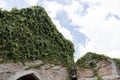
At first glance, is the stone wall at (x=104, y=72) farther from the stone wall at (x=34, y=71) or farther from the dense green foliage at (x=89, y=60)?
the stone wall at (x=34, y=71)

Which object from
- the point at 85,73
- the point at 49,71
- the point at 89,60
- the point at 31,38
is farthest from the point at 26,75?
the point at 89,60

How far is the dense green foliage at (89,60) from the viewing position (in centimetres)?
971

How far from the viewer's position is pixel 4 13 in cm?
845

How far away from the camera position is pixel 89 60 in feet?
32.5

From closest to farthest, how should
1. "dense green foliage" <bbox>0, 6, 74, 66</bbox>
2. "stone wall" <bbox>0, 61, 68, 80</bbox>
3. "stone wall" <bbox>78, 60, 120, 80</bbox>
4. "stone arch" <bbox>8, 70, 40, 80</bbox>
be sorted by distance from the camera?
1. "stone wall" <bbox>0, 61, 68, 80</bbox>
2. "stone arch" <bbox>8, 70, 40, 80</bbox>
3. "dense green foliage" <bbox>0, 6, 74, 66</bbox>
4. "stone wall" <bbox>78, 60, 120, 80</bbox>

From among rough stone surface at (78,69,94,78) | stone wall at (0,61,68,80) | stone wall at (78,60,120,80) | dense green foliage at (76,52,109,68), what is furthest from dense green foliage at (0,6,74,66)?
stone wall at (78,60,120,80)

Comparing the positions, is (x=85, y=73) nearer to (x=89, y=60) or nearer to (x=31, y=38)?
(x=89, y=60)

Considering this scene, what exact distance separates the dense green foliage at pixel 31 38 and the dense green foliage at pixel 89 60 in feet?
1.24

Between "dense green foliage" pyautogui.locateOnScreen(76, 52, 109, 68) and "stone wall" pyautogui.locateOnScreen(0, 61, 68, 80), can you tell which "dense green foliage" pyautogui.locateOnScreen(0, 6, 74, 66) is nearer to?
"stone wall" pyautogui.locateOnScreen(0, 61, 68, 80)

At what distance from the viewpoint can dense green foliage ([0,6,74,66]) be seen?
812cm

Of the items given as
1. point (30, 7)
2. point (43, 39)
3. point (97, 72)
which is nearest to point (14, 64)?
point (43, 39)

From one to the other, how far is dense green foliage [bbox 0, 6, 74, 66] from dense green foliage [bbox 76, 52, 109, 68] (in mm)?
378

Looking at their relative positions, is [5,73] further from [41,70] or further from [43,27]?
[43,27]

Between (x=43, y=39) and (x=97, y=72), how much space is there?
2.11 metres
